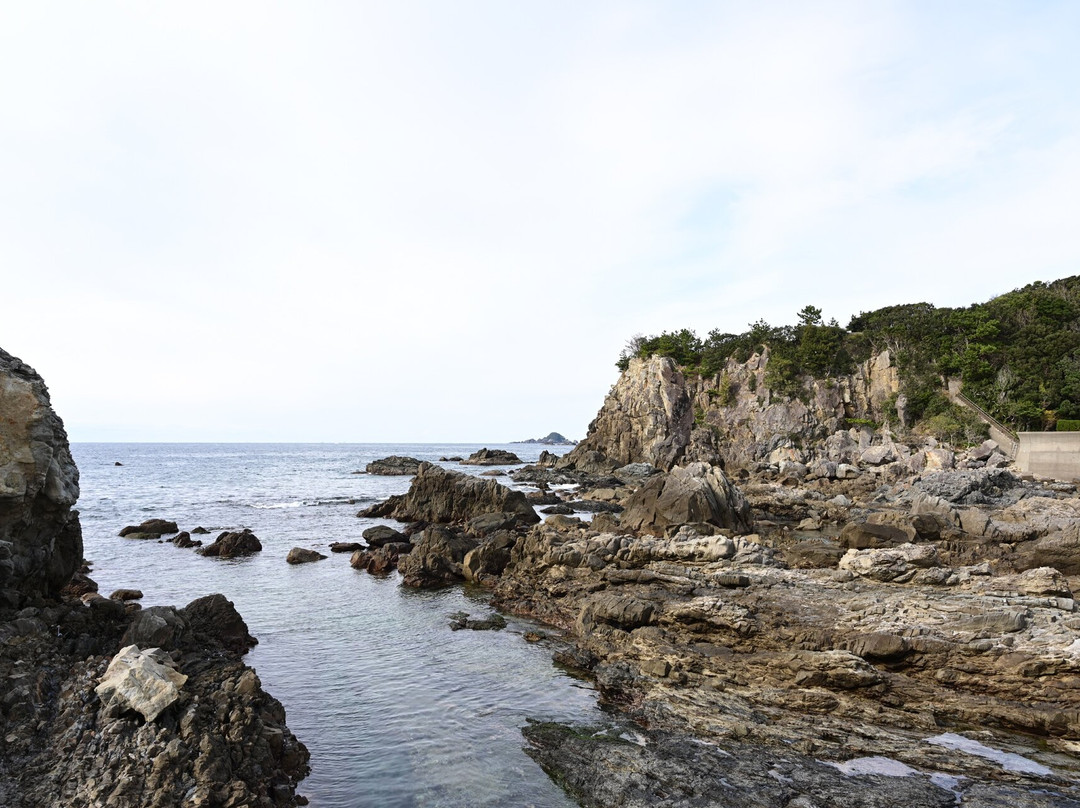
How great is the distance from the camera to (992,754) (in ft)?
34.7

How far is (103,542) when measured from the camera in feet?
112

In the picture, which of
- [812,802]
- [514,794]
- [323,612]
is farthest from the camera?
[323,612]

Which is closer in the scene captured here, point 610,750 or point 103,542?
point 610,750

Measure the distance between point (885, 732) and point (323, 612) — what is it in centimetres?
1780

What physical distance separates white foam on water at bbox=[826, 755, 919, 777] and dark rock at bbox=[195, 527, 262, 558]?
30.2m

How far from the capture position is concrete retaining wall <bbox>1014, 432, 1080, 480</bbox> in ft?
156

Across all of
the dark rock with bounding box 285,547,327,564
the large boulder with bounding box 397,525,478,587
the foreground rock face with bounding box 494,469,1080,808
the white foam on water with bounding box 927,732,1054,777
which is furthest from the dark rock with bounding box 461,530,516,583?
the white foam on water with bounding box 927,732,1054,777

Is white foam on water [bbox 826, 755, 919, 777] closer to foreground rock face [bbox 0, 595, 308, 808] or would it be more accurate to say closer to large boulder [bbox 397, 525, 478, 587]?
foreground rock face [bbox 0, 595, 308, 808]

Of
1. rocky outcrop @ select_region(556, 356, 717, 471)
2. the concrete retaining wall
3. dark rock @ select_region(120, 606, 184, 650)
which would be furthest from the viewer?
rocky outcrop @ select_region(556, 356, 717, 471)

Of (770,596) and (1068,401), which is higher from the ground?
(1068,401)

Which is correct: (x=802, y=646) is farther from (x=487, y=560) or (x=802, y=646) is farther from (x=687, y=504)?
(x=687, y=504)

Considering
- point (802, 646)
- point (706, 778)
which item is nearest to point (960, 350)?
point (802, 646)

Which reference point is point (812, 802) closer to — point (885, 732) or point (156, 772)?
point (885, 732)

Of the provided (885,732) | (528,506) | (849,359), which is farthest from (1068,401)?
→ (885,732)
